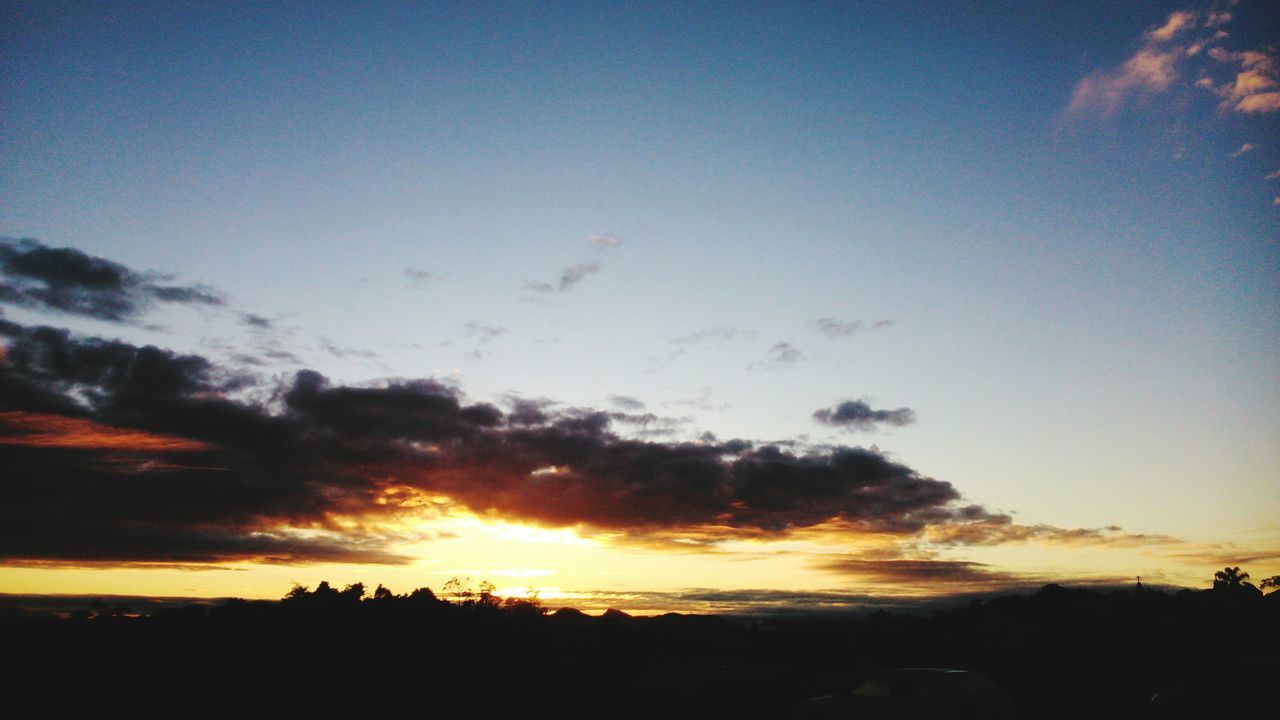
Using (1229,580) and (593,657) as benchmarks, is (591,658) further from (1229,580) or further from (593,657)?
(1229,580)

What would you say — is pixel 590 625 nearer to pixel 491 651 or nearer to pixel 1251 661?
pixel 491 651

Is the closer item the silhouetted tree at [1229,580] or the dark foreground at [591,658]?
the dark foreground at [591,658]

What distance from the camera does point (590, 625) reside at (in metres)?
124

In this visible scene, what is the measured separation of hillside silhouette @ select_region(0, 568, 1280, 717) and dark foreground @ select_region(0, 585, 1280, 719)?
0.62ft

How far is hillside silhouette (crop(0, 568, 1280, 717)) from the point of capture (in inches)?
1547

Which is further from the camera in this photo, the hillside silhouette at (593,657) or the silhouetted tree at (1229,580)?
the silhouetted tree at (1229,580)

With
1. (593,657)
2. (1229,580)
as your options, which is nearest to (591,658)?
(593,657)

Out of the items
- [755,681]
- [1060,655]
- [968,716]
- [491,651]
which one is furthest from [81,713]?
[1060,655]

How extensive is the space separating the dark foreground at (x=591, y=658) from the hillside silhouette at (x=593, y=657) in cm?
19

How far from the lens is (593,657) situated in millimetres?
84250

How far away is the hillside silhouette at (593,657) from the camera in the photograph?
39281mm

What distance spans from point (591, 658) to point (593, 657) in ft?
5.64

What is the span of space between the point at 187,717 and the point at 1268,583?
8158 inches

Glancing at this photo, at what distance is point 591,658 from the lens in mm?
82625
